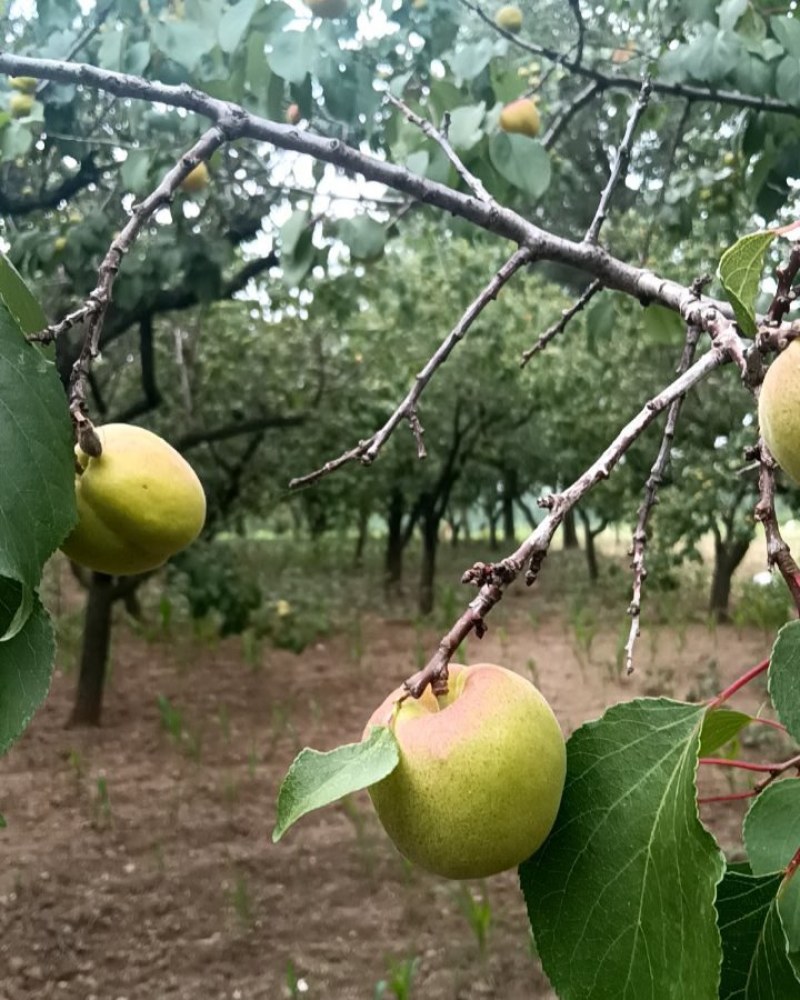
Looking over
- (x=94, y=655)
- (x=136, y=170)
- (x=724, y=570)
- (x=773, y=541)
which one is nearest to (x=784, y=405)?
(x=773, y=541)

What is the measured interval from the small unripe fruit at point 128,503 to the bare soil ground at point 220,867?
214 cm

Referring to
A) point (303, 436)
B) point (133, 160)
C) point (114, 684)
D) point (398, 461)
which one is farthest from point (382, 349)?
point (133, 160)

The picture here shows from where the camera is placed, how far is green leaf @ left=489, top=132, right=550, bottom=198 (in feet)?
5.82

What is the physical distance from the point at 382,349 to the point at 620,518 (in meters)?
3.19

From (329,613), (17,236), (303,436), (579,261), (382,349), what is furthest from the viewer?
(329,613)

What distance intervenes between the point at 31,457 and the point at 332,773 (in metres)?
0.29

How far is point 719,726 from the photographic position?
2.34ft

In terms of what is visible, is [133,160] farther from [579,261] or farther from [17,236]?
[579,261]

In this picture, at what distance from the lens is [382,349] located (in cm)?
689

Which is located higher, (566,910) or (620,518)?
(566,910)

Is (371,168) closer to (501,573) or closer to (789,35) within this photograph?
(501,573)

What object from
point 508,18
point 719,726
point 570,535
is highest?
point 508,18

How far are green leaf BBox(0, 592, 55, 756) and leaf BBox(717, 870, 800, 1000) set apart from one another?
49 centimetres

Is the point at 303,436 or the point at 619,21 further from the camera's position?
the point at 303,436
